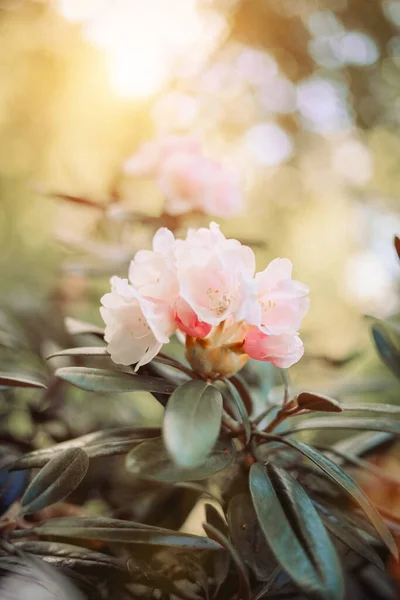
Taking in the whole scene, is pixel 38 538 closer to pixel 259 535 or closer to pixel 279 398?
pixel 259 535

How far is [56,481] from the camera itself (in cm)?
51

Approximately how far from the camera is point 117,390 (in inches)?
20.3

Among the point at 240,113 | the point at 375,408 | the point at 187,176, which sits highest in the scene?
the point at 375,408

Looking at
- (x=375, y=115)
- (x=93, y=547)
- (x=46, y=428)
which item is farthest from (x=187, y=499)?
(x=375, y=115)

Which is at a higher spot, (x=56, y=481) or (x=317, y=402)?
(x=317, y=402)

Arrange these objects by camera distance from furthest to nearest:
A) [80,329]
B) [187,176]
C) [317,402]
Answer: [187,176] < [80,329] < [317,402]

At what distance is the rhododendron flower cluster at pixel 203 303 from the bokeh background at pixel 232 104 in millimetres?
1748

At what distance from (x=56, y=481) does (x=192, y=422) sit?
0.18m

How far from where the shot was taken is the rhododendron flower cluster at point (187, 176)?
46.2 inches

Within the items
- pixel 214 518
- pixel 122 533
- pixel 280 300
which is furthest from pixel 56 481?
pixel 280 300

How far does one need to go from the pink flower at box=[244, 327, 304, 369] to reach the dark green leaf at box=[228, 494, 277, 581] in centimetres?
17

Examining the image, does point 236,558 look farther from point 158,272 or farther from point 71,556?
point 158,272

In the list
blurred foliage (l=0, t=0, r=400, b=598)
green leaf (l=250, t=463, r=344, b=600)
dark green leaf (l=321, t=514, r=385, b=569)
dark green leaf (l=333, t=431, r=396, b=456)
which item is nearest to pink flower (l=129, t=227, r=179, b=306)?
green leaf (l=250, t=463, r=344, b=600)

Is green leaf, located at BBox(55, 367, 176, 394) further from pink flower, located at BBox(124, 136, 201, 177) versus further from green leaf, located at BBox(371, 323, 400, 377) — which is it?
pink flower, located at BBox(124, 136, 201, 177)
